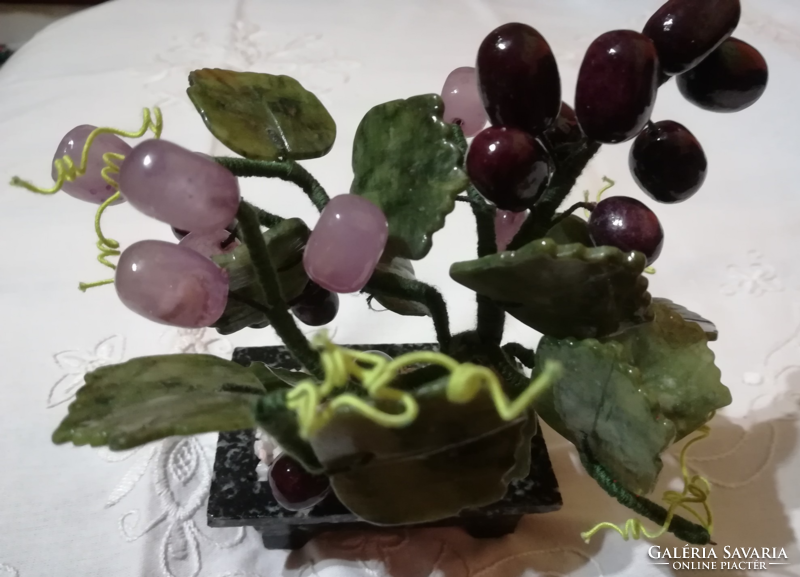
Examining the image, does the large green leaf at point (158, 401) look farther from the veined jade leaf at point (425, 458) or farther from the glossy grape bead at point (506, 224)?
the glossy grape bead at point (506, 224)

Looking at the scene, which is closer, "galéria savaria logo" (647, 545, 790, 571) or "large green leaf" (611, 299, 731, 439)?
"large green leaf" (611, 299, 731, 439)

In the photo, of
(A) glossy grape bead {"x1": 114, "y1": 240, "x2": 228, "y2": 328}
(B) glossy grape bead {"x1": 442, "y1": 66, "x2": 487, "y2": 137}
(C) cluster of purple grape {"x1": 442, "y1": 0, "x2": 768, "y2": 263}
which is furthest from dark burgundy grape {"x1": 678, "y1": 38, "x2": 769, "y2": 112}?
(A) glossy grape bead {"x1": 114, "y1": 240, "x2": 228, "y2": 328}

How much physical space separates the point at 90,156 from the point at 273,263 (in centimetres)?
9

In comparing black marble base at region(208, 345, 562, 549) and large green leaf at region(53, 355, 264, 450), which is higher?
large green leaf at region(53, 355, 264, 450)

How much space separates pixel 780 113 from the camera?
2.73ft

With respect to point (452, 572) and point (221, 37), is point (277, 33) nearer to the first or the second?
point (221, 37)

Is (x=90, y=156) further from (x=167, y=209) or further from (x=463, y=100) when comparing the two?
(x=463, y=100)

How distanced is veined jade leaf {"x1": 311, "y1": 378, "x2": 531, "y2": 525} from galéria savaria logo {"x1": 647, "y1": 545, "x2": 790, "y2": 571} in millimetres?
199

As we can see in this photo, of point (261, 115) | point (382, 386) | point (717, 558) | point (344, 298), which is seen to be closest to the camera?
point (382, 386)

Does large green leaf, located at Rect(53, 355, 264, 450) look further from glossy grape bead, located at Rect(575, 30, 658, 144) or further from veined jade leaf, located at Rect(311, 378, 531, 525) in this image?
glossy grape bead, located at Rect(575, 30, 658, 144)

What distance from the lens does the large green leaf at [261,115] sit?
274mm

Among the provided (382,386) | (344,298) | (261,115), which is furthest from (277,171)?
(344,298)

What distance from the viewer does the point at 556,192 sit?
255 millimetres

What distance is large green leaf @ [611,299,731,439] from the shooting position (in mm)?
261
